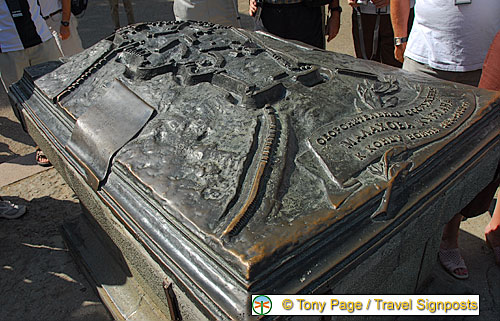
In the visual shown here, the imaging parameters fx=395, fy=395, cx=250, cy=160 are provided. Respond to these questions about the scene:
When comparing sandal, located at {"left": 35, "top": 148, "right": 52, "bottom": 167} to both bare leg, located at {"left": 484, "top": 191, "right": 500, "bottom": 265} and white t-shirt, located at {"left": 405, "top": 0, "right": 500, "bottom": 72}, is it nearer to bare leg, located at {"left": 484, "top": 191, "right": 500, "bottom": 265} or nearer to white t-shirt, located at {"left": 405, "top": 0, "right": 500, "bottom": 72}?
white t-shirt, located at {"left": 405, "top": 0, "right": 500, "bottom": 72}

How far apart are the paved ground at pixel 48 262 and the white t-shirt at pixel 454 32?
1.02 meters

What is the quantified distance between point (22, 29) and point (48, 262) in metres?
1.73

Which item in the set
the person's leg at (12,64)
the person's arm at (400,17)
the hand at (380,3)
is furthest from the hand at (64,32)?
the person's arm at (400,17)

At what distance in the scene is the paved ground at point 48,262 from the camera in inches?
81.3

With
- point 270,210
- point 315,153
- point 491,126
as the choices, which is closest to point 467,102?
point 491,126

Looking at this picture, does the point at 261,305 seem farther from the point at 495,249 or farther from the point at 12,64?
the point at 12,64

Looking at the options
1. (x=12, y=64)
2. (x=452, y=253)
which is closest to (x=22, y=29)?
(x=12, y=64)

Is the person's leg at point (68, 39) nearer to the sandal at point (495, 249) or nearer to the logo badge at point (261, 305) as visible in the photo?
A: the logo badge at point (261, 305)

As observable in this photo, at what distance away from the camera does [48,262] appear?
240 centimetres

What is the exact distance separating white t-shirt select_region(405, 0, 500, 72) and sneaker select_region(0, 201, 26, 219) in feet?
9.17

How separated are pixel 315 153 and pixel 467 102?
30.4 inches

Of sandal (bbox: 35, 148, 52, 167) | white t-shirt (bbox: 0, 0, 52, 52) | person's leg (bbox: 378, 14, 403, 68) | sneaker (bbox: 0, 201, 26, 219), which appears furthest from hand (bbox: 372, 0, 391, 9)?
sneaker (bbox: 0, 201, 26, 219)

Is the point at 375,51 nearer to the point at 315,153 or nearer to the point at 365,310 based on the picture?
the point at 315,153

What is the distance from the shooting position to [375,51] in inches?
133
